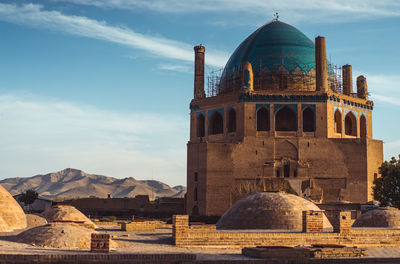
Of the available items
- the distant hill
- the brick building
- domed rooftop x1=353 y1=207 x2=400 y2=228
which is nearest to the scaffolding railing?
the brick building

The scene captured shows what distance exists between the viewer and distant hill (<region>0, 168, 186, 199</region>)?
107375 mm

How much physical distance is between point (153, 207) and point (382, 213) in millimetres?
19856

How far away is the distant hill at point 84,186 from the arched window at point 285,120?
6483cm

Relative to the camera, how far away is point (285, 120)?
40.1 m

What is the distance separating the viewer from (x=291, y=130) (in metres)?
39.5

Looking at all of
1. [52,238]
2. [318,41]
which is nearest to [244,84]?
[318,41]

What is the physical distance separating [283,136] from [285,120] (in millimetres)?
2312

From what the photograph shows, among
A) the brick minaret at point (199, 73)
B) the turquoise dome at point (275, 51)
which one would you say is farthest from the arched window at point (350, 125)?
the brick minaret at point (199, 73)

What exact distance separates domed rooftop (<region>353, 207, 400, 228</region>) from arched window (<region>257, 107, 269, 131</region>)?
15.8 metres

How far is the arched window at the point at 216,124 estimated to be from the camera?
4108cm

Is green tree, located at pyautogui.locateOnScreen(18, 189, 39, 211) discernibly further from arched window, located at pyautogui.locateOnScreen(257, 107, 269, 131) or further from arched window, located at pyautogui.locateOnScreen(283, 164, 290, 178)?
arched window, located at pyautogui.locateOnScreen(283, 164, 290, 178)

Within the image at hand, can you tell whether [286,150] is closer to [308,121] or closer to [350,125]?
[308,121]

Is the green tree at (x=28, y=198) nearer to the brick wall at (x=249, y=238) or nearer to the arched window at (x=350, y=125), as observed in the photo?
the arched window at (x=350, y=125)

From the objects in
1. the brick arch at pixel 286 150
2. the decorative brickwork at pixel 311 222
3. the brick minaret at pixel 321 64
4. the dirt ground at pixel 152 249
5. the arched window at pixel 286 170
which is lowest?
the dirt ground at pixel 152 249
